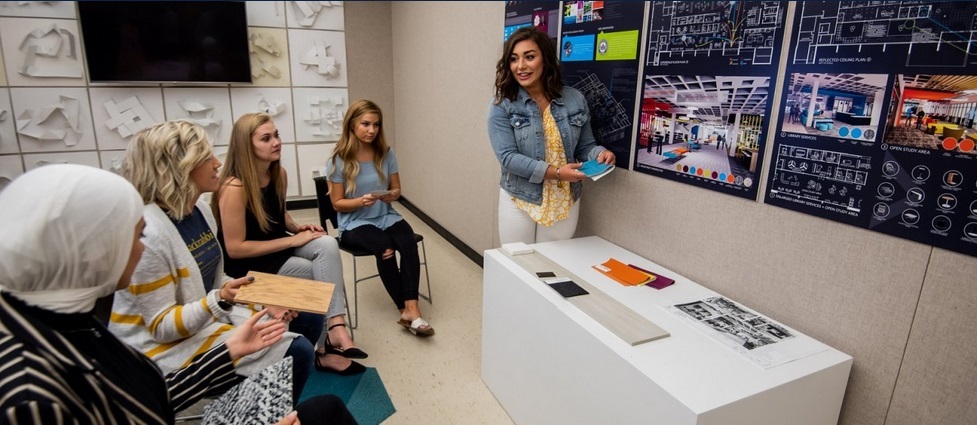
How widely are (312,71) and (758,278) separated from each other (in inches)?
173

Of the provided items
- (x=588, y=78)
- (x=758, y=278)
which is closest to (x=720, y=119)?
(x=758, y=278)

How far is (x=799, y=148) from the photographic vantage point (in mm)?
1599

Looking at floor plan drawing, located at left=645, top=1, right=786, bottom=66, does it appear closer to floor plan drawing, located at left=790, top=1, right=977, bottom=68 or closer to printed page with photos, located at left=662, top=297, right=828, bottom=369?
floor plan drawing, located at left=790, top=1, right=977, bottom=68

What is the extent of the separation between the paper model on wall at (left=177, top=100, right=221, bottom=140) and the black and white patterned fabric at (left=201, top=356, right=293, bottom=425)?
3761 mm

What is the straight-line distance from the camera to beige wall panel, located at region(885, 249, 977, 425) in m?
1.27

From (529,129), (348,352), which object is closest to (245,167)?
(348,352)

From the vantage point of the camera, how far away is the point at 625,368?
1416mm

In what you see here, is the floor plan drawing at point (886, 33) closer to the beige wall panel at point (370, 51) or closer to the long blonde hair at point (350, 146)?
the long blonde hair at point (350, 146)

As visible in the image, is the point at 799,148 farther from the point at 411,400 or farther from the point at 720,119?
the point at 411,400

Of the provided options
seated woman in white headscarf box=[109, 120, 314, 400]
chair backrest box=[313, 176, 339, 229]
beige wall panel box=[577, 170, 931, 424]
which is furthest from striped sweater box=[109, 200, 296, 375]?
beige wall panel box=[577, 170, 931, 424]

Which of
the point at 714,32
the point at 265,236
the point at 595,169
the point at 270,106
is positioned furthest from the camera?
the point at 270,106

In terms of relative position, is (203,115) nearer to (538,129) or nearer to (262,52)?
(262,52)

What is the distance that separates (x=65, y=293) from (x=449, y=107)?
11.2 ft

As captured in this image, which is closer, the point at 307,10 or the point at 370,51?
the point at 307,10
